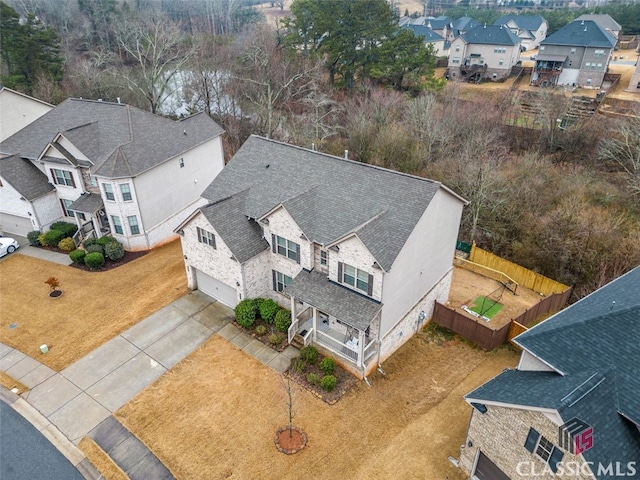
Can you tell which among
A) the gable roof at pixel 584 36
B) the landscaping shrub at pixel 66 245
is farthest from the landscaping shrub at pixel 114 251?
the gable roof at pixel 584 36

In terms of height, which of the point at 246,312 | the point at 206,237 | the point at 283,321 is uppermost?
the point at 206,237

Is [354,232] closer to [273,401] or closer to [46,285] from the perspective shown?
[273,401]

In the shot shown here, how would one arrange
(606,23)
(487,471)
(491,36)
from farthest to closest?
(606,23), (491,36), (487,471)

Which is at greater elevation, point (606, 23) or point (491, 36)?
point (606, 23)

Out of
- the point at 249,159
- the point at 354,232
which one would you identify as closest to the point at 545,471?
the point at 354,232

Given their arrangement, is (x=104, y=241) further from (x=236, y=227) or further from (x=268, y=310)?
(x=268, y=310)

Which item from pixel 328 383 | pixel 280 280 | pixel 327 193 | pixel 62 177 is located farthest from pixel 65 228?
pixel 328 383

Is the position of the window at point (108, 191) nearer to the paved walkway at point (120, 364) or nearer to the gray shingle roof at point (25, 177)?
the gray shingle roof at point (25, 177)

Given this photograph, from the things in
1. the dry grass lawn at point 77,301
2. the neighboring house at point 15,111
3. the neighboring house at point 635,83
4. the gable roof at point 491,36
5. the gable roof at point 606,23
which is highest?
the gable roof at point 606,23
